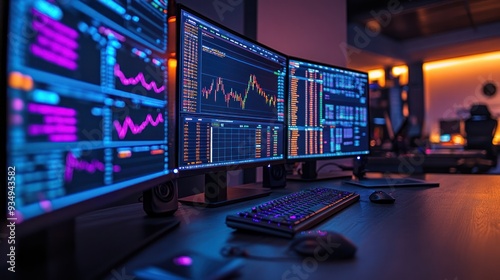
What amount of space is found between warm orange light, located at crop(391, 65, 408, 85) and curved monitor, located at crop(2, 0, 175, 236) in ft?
25.5

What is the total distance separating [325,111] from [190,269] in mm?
1266

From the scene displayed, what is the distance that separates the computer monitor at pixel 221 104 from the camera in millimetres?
900

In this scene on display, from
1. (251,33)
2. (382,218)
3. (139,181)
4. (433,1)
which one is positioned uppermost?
(433,1)

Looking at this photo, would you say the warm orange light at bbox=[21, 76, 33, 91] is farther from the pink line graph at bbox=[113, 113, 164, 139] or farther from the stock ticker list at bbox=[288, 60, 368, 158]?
the stock ticker list at bbox=[288, 60, 368, 158]

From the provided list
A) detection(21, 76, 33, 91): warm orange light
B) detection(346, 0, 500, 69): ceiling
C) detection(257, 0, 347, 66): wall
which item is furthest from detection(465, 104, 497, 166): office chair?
detection(21, 76, 33, 91): warm orange light

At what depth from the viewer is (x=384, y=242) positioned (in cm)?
65

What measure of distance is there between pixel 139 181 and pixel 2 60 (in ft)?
1.16

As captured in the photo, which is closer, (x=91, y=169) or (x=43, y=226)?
(x=43, y=226)

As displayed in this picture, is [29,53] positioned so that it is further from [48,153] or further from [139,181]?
[139,181]

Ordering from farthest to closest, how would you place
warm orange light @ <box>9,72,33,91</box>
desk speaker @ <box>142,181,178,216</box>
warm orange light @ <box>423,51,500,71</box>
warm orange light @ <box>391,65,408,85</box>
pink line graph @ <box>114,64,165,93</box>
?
warm orange light @ <box>391,65,408,85</box> → warm orange light @ <box>423,51,500,71</box> → desk speaker @ <box>142,181,178,216</box> → pink line graph @ <box>114,64,165,93</box> → warm orange light @ <box>9,72,33,91</box>

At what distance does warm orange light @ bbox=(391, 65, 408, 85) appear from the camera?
24.6 ft

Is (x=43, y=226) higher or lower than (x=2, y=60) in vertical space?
lower

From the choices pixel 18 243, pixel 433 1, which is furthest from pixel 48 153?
pixel 433 1

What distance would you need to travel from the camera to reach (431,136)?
759 cm
